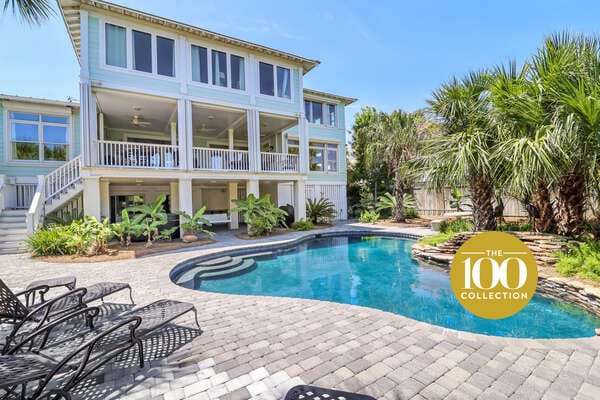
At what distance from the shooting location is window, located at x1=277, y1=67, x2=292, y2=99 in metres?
13.9

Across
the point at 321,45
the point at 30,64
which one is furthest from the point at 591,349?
the point at 30,64

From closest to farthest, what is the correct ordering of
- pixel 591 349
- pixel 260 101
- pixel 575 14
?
pixel 591 349, pixel 575 14, pixel 260 101

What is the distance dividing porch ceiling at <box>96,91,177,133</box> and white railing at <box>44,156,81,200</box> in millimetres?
2727

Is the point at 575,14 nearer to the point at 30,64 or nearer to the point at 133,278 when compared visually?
the point at 133,278

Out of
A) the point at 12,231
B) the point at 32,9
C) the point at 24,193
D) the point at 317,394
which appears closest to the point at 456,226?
the point at 317,394

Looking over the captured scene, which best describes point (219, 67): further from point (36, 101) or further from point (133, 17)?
point (36, 101)

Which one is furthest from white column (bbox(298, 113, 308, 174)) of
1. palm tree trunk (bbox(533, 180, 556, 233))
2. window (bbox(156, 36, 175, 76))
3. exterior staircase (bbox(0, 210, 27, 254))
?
exterior staircase (bbox(0, 210, 27, 254))

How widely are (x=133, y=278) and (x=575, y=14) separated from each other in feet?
43.1

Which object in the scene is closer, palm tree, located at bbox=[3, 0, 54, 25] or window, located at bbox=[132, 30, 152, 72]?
palm tree, located at bbox=[3, 0, 54, 25]

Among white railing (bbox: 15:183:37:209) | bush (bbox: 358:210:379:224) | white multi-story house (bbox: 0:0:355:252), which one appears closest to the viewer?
white multi-story house (bbox: 0:0:355:252)

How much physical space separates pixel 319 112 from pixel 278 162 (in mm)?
6676

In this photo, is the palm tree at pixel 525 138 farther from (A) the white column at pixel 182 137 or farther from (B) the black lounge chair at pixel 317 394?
(A) the white column at pixel 182 137

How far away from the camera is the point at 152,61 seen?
10758 mm

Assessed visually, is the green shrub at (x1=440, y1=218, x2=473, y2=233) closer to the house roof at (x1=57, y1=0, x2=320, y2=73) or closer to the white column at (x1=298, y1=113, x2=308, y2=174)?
the white column at (x1=298, y1=113, x2=308, y2=174)
